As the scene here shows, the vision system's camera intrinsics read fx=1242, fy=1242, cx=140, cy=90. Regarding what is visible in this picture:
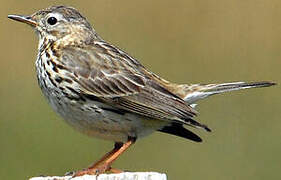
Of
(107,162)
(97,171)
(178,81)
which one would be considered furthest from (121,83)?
(178,81)

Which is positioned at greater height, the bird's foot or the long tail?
the long tail

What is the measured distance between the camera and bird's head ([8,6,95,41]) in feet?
37.6

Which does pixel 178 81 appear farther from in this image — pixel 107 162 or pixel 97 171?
pixel 97 171

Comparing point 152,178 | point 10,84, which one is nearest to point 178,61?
point 10,84

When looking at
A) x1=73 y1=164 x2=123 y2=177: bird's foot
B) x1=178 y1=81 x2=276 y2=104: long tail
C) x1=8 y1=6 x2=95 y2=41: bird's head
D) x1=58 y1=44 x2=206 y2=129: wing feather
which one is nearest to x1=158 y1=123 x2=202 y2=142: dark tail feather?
x1=58 y1=44 x2=206 y2=129: wing feather

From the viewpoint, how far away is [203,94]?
11.3 meters

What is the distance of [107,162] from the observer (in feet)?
34.6

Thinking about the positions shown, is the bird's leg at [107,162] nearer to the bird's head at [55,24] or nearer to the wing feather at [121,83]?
the wing feather at [121,83]

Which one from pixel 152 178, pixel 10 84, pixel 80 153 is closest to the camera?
pixel 152 178

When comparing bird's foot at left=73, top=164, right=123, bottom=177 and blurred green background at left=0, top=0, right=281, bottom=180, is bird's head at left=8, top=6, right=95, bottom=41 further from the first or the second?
blurred green background at left=0, top=0, right=281, bottom=180

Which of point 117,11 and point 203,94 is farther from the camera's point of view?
point 117,11

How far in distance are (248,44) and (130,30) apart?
1.72 metres

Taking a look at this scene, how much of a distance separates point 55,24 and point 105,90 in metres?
0.89

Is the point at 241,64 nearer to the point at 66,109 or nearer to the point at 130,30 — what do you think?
the point at 130,30
